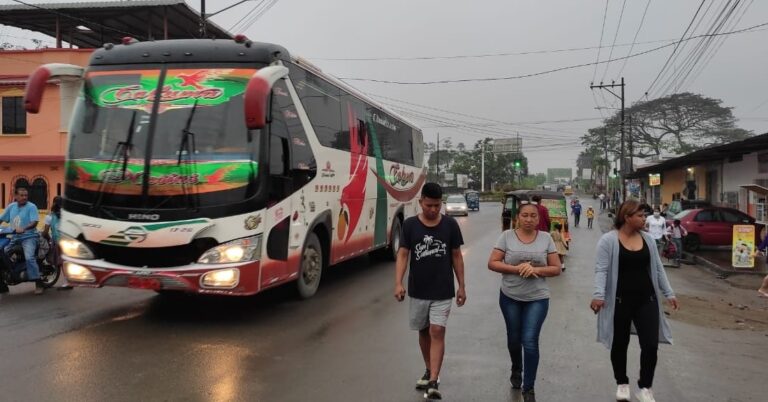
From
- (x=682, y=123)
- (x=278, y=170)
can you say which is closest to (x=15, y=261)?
(x=278, y=170)

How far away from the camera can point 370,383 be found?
483 centimetres

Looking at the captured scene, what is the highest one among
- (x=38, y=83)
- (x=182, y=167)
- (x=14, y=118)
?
(x=14, y=118)

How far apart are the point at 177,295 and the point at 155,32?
19.4 m

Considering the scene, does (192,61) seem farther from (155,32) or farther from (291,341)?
(155,32)

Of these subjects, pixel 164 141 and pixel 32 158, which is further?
pixel 32 158

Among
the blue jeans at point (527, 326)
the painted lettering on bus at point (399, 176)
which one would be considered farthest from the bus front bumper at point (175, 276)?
the painted lettering on bus at point (399, 176)

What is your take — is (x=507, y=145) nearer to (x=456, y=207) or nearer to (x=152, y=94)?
(x=456, y=207)

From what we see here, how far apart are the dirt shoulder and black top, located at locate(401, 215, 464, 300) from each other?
5178mm

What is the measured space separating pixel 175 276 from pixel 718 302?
9.02 meters

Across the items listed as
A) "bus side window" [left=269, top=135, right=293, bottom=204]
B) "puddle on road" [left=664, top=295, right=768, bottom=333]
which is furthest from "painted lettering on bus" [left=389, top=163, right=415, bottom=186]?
"puddle on road" [left=664, top=295, right=768, bottom=333]

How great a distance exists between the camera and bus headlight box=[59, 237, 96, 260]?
6242 mm

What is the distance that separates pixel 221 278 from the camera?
20.0 ft

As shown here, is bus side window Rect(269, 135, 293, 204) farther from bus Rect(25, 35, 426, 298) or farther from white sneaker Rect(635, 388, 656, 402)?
white sneaker Rect(635, 388, 656, 402)

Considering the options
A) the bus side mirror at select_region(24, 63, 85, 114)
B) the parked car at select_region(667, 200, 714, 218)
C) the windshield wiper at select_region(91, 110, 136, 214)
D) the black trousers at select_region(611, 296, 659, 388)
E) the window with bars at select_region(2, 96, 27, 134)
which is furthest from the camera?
the parked car at select_region(667, 200, 714, 218)
